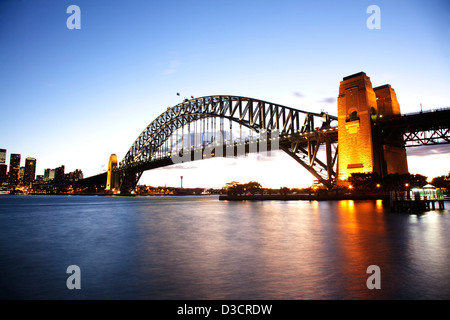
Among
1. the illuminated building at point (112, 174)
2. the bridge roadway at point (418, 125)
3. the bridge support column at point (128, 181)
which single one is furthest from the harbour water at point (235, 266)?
the illuminated building at point (112, 174)

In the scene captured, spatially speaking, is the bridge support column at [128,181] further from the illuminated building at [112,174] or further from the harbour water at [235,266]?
the harbour water at [235,266]

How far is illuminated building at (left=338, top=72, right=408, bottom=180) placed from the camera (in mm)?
40594

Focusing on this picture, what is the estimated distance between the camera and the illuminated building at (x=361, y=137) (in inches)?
1598

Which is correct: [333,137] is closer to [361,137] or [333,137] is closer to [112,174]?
[361,137]

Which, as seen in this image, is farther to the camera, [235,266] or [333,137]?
[333,137]

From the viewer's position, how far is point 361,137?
4100 cm

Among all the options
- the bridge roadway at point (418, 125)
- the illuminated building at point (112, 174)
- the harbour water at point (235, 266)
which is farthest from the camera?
the illuminated building at point (112, 174)

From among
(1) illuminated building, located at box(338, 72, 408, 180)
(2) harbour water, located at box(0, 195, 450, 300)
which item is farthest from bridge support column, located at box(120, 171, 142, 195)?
(2) harbour water, located at box(0, 195, 450, 300)

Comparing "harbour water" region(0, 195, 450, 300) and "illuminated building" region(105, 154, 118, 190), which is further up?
"illuminated building" region(105, 154, 118, 190)

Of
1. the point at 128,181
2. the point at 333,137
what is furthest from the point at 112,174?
the point at 333,137

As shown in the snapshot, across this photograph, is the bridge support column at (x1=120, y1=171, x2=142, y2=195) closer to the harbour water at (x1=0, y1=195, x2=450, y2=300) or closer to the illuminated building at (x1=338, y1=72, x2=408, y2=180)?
the illuminated building at (x1=338, y1=72, x2=408, y2=180)

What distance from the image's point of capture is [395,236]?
524 inches
